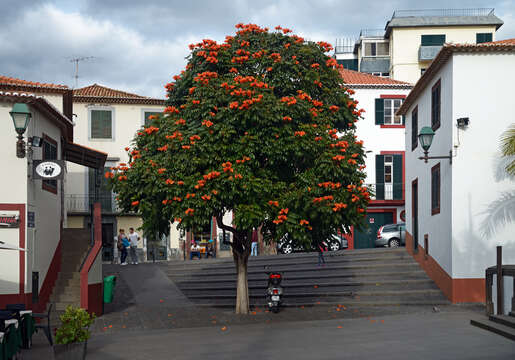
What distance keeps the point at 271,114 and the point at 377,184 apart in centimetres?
2334

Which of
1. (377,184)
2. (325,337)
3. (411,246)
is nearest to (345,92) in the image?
(325,337)

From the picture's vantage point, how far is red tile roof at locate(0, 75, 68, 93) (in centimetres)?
2124

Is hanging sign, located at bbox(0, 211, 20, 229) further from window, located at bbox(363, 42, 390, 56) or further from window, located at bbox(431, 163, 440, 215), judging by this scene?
window, located at bbox(363, 42, 390, 56)

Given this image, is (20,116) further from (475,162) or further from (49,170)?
(475,162)

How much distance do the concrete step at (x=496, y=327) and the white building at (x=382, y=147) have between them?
22656 mm

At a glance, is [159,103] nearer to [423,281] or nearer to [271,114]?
[423,281]

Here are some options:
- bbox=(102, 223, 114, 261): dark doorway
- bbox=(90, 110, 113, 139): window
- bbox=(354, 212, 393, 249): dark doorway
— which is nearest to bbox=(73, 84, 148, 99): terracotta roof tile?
bbox=(90, 110, 113, 139): window

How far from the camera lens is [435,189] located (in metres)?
21.2

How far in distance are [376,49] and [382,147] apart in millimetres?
14378

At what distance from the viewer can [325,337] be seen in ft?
44.1

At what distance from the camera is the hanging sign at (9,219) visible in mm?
16422

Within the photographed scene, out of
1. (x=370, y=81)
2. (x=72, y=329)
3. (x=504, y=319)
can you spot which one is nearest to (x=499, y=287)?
(x=504, y=319)

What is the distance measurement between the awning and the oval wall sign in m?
4.62

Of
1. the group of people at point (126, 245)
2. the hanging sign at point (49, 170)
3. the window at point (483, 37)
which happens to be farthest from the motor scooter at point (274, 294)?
the window at point (483, 37)
